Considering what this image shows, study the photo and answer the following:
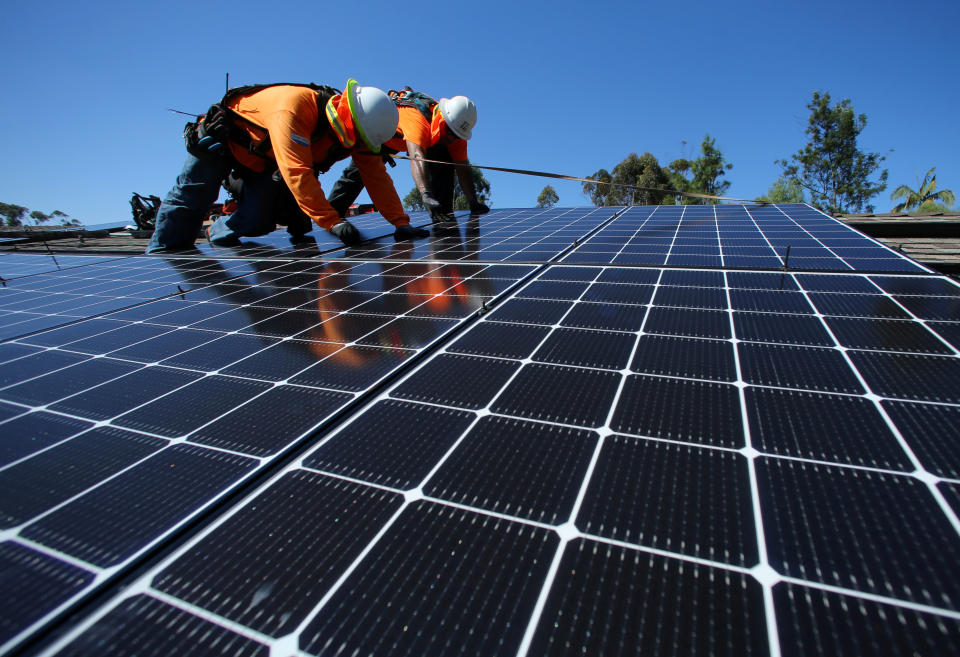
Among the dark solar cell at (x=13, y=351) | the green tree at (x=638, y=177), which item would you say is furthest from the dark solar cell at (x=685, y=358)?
the green tree at (x=638, y=177)

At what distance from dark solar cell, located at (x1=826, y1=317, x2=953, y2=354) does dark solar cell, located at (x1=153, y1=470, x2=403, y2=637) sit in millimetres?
3063

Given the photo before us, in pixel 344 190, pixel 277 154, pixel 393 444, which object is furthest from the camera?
pixel 344 190

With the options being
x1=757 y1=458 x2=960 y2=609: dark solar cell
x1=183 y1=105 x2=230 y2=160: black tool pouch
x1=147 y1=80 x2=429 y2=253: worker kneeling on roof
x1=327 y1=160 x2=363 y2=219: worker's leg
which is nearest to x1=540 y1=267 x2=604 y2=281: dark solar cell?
x1=757 y1=458 x2=960 y2=609: dark solar cell

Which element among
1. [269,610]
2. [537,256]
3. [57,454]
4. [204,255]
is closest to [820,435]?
[269,610]

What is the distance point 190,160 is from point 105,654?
9.52 metres

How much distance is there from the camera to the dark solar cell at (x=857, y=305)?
307 cm

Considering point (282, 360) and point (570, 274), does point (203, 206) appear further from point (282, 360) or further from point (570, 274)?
point (570, 274)

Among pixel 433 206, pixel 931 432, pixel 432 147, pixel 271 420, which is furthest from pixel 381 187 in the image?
pixel 931 432

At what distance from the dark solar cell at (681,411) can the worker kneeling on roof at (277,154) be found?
6.39m

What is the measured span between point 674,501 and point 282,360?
259 centimetres

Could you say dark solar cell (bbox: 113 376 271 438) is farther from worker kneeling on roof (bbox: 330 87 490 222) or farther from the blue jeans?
worker kneeling on roof (bbox: 330 87 490 222)

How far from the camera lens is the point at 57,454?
6.81ft

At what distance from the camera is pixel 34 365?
3.20 metres

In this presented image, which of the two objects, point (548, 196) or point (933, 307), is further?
point (548, 196)
